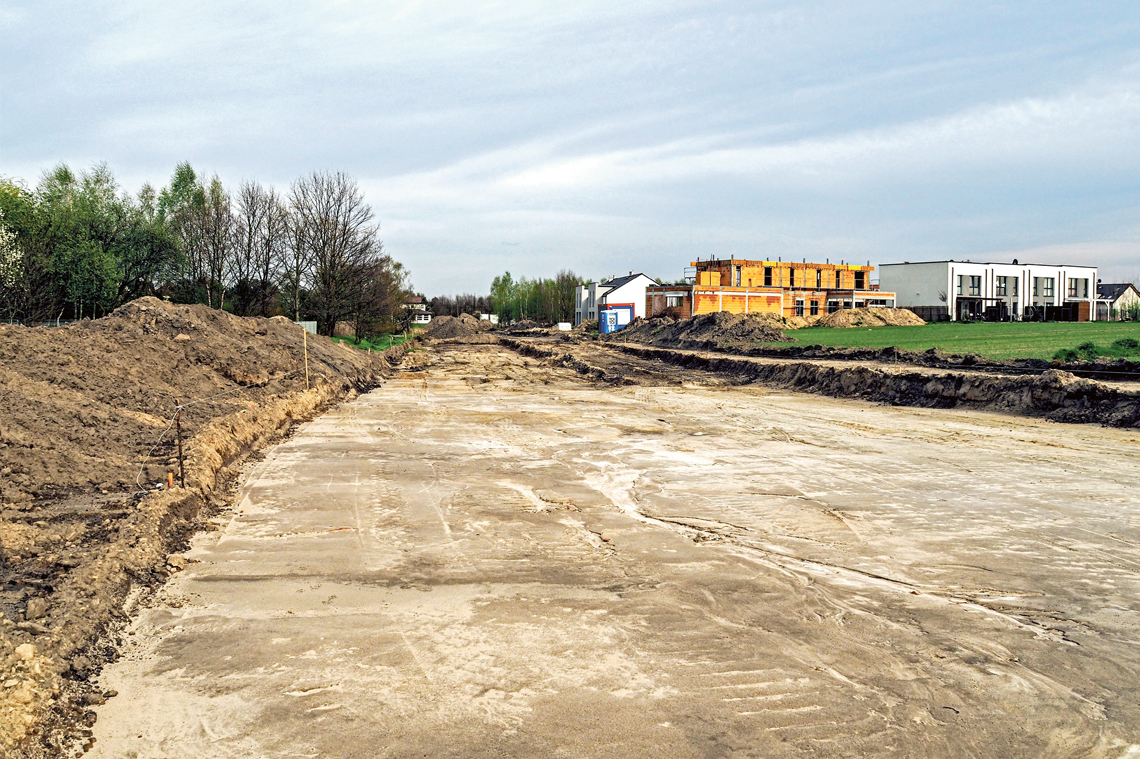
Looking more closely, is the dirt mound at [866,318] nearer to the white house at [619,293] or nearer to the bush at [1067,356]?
the white house at [619,293]

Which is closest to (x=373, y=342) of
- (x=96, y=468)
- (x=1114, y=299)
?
(x=96, y=468)

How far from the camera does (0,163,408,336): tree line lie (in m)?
34.8

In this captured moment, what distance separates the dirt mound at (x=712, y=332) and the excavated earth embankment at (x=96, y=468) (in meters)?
30.5

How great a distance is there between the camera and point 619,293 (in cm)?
8494

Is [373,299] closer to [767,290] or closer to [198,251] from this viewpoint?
[198,251]

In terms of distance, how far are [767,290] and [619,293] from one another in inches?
717

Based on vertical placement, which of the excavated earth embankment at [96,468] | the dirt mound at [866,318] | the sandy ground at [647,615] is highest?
the dirt mound at [866,318]

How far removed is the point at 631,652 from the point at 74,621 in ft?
12.8

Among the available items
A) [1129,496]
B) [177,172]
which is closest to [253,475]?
[1129,496]

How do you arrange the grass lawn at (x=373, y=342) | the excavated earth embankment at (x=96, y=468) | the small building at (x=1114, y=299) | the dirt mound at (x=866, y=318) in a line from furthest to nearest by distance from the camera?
the small building at (x=1114, y=299) < the dirt mound at (x=866, y=318) < the grass lawn at (x=373, y=342) < the excavated earth embankment at (x=96, y=468)

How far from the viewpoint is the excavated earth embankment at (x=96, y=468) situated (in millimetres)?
4723

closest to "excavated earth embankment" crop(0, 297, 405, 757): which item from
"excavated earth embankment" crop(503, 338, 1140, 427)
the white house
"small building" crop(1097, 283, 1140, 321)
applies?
"excavated earth embankment" crop(503, 338, 1140, 427)

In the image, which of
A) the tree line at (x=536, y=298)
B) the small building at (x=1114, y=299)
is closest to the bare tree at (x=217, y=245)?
the tree line at (x=536, y=298)

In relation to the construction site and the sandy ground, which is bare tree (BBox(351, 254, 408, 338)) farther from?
the sandy ground
